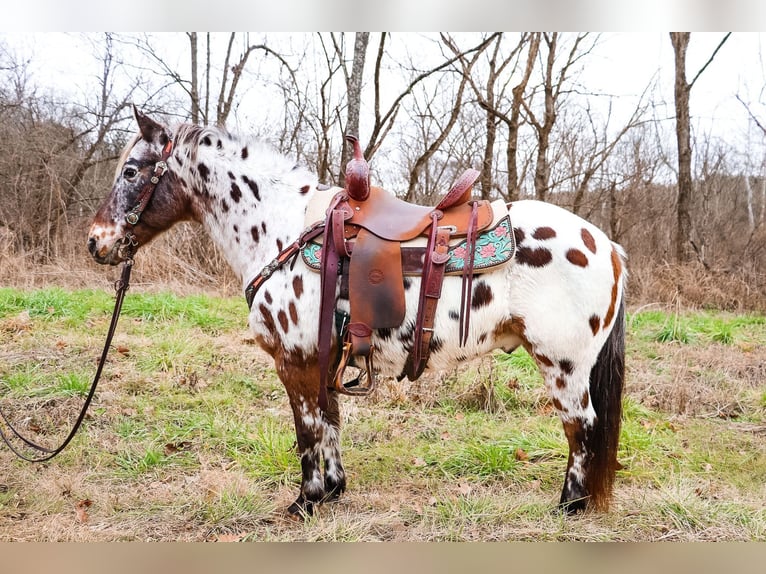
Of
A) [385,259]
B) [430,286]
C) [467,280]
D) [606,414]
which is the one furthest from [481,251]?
[606,414]

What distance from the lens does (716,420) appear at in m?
2.77

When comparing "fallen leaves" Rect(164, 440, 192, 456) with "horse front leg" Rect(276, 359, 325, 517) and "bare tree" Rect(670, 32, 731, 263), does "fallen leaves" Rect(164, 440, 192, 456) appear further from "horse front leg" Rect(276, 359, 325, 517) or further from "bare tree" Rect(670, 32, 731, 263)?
"bare tree" Rect(670, 32, 731, 263)

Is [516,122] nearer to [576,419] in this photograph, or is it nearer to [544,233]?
[544,233]

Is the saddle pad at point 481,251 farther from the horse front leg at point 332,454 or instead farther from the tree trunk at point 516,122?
the tree trunk at point 516,122

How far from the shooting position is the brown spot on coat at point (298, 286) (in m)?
1.88

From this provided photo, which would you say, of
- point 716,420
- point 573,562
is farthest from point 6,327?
point 716,420

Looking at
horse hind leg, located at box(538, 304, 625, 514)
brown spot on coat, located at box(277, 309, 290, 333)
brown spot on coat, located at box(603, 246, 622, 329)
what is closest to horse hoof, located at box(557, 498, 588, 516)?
horse hind leg, located at box(538, 304, 625, 514)

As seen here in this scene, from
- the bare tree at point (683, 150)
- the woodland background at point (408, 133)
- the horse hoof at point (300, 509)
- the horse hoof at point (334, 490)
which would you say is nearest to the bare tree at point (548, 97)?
the woodland background at point (408, 133)

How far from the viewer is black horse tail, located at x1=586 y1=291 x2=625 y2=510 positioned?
6.15ft

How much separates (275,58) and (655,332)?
3057mm

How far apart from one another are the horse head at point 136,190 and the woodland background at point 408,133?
1.27 meters

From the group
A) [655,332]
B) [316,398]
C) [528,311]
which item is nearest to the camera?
[528,311]
